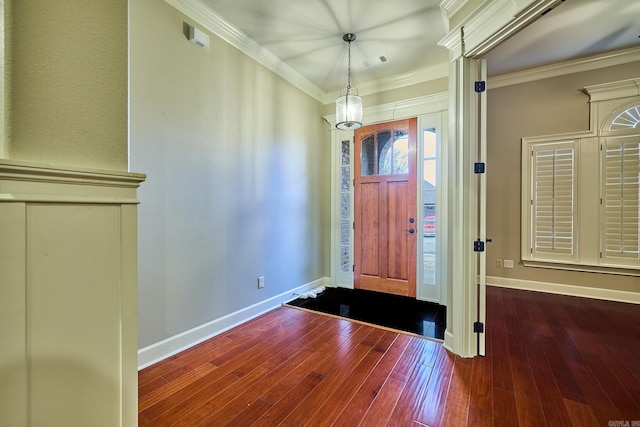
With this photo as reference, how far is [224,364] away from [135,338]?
136 cm

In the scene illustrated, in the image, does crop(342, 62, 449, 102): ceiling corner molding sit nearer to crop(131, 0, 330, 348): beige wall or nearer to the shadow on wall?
crop(131, 0, 330, 348): beige wall

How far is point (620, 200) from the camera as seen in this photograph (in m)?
3.25

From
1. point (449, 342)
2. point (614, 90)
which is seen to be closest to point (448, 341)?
point (449, 342)

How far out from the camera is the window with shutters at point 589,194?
3.22m

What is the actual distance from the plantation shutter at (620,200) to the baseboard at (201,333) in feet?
13.4

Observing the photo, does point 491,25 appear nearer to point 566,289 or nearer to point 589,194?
point 589,194

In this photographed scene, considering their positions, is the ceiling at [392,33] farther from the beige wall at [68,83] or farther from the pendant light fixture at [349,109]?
the beige wall at [68,83]

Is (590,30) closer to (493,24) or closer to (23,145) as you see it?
(493,24)

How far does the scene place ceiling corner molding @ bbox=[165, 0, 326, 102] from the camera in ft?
7.44

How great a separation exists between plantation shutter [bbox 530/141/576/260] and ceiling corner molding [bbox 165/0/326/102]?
3.43 m

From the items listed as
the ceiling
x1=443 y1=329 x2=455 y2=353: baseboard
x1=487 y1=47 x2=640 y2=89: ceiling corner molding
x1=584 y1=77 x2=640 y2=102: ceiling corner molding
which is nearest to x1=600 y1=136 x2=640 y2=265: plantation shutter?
x1=584 y1=77 x2=640 y2=102: ceiling corner molding

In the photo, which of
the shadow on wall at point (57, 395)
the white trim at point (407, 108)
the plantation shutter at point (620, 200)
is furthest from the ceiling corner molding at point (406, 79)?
the shadow on wall at point (57, 395)

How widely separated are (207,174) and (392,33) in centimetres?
231

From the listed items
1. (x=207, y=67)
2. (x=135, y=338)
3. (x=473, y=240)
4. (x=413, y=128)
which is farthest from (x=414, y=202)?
(x=135, y=338)
